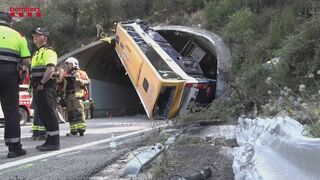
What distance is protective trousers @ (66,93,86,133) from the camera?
9492 mm

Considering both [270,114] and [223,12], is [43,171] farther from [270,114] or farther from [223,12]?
[223,12]

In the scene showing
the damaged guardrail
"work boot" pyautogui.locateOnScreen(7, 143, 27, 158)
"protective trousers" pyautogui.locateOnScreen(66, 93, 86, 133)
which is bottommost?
"work boot" pyautogui.locateOnScreen(7, 143, 27, 158)

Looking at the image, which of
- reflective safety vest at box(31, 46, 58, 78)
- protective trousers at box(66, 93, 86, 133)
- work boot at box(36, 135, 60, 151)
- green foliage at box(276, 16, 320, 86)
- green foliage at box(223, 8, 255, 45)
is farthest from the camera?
green foliage at box(223, 8, 255, 45)

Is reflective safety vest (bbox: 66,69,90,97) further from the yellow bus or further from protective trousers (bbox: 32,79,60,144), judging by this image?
the yellow bus

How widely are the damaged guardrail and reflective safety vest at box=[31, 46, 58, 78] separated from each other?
4099mm

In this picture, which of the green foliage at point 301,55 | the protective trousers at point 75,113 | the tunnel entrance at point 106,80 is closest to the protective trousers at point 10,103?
the protective trousers at point 75,113

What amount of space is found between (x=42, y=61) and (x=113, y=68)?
20.5 metres

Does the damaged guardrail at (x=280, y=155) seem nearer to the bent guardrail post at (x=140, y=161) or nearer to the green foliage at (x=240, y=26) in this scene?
Result: the bent guardrail post at (x=140, y=161)

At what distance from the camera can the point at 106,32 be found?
2833cm

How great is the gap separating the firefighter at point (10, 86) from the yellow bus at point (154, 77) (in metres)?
8.27

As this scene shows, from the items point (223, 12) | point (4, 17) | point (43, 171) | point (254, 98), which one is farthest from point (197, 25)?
point (43, 171)
